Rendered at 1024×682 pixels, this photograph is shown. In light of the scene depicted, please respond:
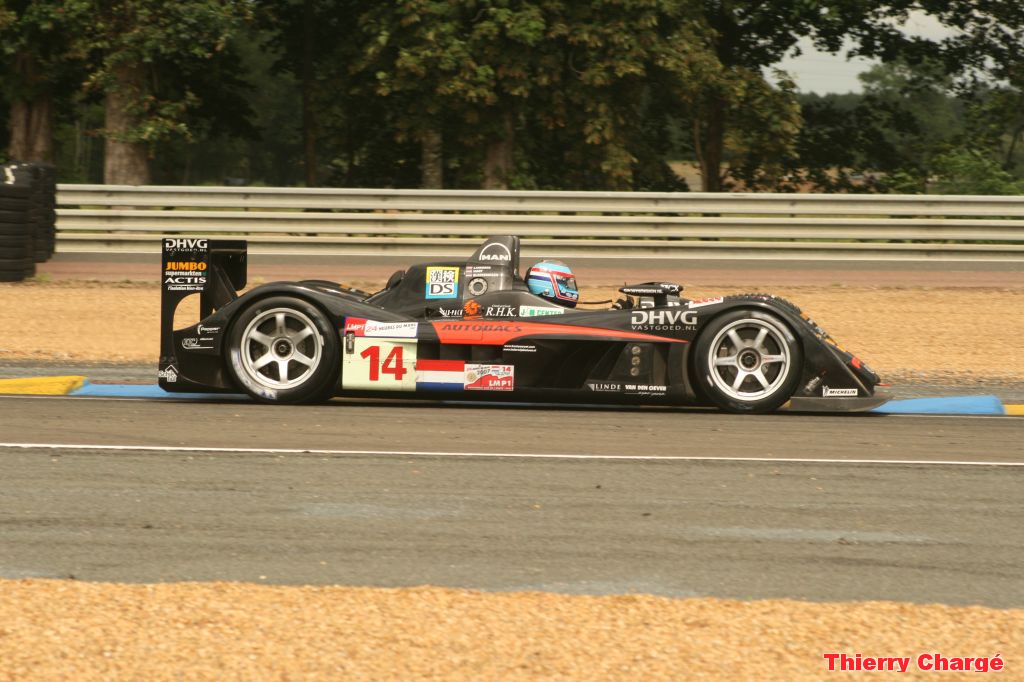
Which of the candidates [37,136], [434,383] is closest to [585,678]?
[434,383]

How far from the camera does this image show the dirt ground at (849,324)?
1181 centimetres

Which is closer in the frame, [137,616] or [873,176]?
[137,616]

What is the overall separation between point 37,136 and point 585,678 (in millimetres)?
19328

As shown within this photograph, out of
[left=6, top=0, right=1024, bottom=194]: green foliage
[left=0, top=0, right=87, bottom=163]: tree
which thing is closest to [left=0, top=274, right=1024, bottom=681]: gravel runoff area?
[left=6, top=0, right=1024, bottom=194]: green foliage

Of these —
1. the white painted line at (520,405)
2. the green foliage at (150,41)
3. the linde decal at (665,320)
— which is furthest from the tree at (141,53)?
the linde decal at (665,320)

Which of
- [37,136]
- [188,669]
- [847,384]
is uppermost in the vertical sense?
[37,136]

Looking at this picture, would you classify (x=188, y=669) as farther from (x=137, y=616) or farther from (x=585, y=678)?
(x=585, y=678)

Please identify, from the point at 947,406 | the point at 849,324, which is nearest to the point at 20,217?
the point at 849,324

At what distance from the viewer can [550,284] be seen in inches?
366

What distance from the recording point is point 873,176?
2345 centimetres

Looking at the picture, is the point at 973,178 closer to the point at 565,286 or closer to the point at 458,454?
the point at 565,286

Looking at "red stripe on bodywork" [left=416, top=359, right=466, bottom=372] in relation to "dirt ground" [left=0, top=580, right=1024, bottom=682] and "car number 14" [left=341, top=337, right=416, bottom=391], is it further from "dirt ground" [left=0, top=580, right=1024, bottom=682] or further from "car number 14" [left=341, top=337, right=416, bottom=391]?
"dirt ground" [left=0, top=580, right=1024, bottom=682]

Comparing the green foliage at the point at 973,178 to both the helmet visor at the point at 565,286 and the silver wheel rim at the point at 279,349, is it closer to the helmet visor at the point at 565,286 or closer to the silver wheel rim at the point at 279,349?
the helmet visor at the point at 565,286

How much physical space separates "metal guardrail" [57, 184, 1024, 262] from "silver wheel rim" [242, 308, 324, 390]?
338 inches
